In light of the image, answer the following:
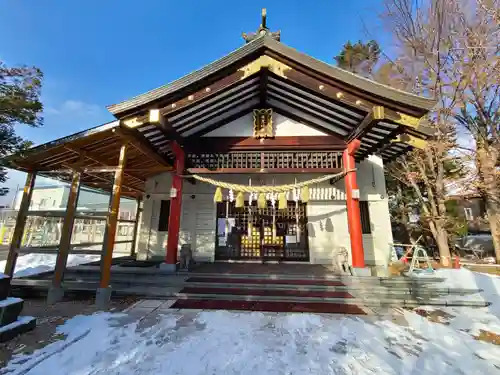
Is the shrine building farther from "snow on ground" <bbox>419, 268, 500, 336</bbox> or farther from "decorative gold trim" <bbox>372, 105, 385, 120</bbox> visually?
"snow on ground" <bbox>419, 268, 500, 336</bbox>

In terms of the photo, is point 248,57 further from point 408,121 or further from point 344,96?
point 408,121

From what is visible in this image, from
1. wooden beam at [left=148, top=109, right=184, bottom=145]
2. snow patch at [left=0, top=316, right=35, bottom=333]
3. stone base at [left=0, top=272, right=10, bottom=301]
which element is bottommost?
snow patch at [left=0, top=316, right=35, bottom=333]

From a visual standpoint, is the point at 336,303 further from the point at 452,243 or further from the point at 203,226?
the point at 452,243

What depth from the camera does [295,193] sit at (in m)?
9.45

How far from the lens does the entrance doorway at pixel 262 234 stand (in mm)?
9492

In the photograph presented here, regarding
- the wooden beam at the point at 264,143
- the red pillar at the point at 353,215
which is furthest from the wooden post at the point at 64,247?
the red pillar at the point at 353,215

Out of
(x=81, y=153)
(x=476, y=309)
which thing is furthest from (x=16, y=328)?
(x=476, y=309)

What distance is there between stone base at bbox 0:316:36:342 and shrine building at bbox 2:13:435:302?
1480 millimetres

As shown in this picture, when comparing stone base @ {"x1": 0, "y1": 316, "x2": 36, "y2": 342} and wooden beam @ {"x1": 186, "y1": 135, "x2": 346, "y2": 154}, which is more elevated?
wooden beam @ {"x1": 186, "y1": 135, "x2": 346, "y2": 154}

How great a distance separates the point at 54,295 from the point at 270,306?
17.1 ft

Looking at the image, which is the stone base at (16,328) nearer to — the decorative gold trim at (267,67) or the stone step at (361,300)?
the stone step at (361,300)

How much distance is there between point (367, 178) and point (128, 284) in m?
9.92

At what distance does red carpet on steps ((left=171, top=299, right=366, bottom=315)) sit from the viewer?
15.8 ft

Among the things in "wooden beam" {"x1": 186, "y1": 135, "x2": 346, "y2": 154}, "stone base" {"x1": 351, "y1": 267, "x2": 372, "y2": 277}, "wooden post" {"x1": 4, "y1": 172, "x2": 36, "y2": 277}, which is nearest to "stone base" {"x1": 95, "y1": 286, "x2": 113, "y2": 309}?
"wooden post" {"x1": 4, "y1": 172, "x2": 36, "y2": 277}
